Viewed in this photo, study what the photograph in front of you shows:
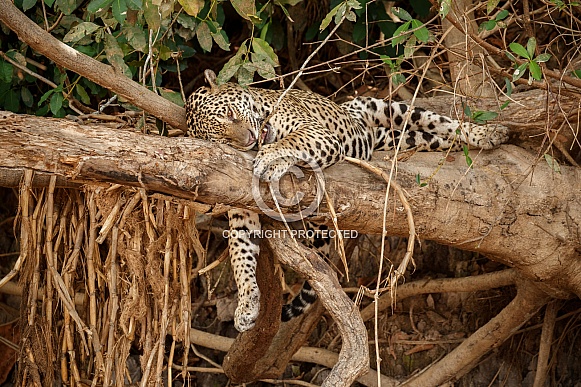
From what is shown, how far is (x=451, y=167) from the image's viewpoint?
3.60 metres

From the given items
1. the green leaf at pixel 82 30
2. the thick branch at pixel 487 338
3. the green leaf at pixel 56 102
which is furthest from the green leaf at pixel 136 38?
the thick branch at pixel 487 338

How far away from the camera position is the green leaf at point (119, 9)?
3.18m

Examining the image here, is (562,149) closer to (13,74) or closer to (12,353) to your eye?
(13,74)

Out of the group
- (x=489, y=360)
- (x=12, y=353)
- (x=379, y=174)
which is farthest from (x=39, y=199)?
(x=489, y=360)

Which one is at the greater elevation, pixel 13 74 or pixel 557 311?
pixel 13 74

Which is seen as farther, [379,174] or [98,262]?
[98,262]

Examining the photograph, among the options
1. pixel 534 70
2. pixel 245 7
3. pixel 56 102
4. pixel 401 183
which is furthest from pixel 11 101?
pixel 534 70

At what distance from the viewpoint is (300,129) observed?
366 centimetres

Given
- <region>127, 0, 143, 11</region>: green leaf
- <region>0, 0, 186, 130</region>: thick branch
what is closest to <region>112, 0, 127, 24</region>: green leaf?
<region>127, 0, 143, 11</region>: green leaf

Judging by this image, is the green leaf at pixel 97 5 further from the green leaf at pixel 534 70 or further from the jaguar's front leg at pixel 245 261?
the green leaf at pixel 534 70

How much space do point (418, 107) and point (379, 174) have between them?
1157 mm

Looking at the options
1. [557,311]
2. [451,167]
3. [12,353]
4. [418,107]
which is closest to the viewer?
[451,167]

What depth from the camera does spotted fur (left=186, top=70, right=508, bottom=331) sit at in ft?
11.8

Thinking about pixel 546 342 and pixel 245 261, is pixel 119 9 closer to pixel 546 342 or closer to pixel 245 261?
pixel 245 261
